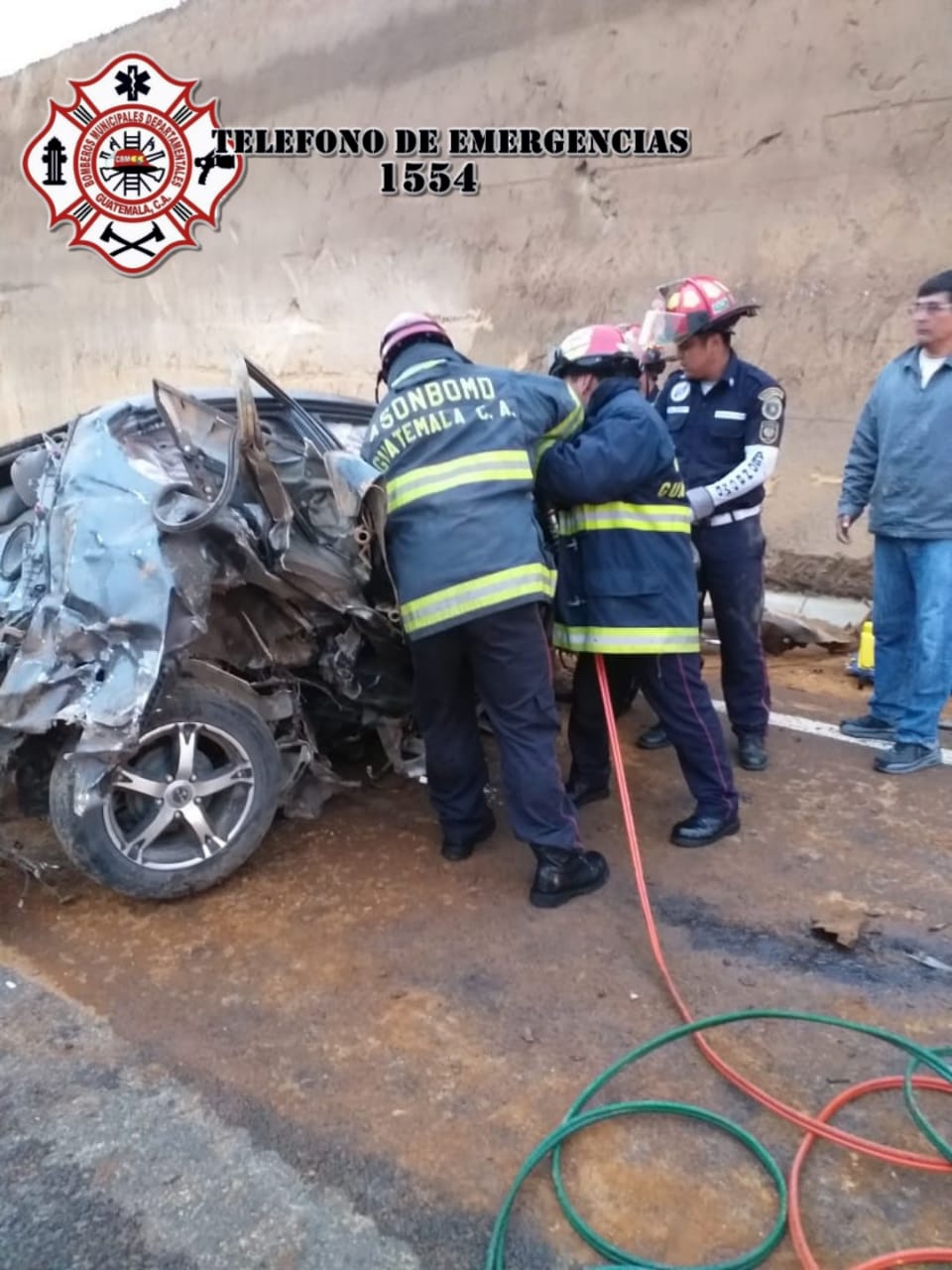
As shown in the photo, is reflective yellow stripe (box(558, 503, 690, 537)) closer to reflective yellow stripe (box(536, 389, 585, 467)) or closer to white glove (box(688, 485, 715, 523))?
reflective yellow stripe (box(536, 389, 585, 467))

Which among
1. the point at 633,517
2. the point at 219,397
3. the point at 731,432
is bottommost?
the point at 633,517

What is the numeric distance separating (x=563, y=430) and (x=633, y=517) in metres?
0.38

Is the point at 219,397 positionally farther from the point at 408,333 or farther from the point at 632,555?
the point at 632,555

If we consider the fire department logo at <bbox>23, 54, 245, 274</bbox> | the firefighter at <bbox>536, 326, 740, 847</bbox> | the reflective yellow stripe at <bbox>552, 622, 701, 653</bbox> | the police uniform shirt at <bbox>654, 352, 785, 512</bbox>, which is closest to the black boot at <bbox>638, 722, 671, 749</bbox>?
the firefighter at <bbox>536, 326, 740, 847</bbox>

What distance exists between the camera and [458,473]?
10.8 ft

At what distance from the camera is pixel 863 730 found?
497cm

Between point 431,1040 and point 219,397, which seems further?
point 219,397

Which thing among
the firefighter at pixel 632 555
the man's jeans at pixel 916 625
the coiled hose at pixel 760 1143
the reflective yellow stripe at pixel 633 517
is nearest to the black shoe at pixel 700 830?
the firefighter at pixel 632 555

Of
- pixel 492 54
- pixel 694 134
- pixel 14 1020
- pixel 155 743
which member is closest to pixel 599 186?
pixel 694 134

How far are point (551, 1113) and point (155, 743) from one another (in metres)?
1.58

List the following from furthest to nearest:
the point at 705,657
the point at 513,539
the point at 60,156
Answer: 1. the point at 60,156
2. the point at 705,657
3. the point at 513,539

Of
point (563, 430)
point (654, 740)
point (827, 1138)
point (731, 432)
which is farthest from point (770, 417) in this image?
point (827, 1138)

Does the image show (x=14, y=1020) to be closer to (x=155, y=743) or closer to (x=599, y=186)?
(x=155, y=743)

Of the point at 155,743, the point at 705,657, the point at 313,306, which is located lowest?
the point at 705,657
